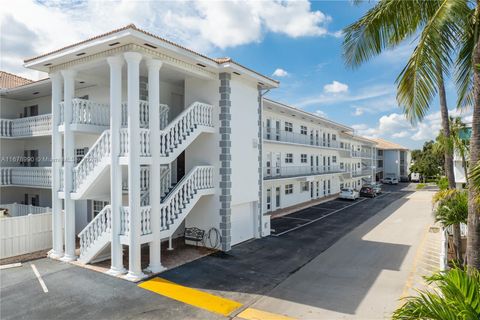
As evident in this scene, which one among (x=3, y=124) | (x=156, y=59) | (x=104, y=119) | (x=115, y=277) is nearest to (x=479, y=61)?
(x=156, y=59)

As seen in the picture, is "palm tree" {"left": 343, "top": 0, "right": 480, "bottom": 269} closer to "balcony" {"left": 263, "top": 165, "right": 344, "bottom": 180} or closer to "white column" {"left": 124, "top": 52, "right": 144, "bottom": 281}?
"white column" {"left": 124, "top": 52, "right": 144, "bottom": 281}

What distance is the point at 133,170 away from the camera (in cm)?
1016

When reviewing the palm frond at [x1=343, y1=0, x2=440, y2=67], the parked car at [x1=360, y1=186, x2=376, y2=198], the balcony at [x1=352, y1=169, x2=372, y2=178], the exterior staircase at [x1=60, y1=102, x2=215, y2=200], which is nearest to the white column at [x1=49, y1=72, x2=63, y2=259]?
the exterior staircase at [x1=60, y1=102, x2=215, y2=200]

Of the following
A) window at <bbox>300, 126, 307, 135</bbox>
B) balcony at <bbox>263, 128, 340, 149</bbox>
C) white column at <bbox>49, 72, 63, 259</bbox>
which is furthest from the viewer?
window at <bbox>300, 126, 307, 135</bbox>

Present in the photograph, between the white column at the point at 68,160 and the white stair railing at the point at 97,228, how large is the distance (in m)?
0.87

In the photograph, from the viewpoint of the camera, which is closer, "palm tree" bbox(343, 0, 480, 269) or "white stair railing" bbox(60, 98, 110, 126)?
"palm tree" bbox(343, 0, 480, 269)

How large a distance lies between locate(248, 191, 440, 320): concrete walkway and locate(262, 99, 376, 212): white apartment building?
855 centimetres

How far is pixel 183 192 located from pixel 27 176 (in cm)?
927

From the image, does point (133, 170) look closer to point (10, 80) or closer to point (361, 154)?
point (10, 80)

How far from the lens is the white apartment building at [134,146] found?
1045 cm

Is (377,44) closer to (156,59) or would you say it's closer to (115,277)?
(156,59)

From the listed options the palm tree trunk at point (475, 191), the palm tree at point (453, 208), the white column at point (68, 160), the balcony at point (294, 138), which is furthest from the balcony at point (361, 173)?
the palm tree trunk at point (475, 191)

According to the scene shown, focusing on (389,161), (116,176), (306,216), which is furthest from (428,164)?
(116,176)

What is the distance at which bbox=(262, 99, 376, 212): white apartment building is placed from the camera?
945 inches
